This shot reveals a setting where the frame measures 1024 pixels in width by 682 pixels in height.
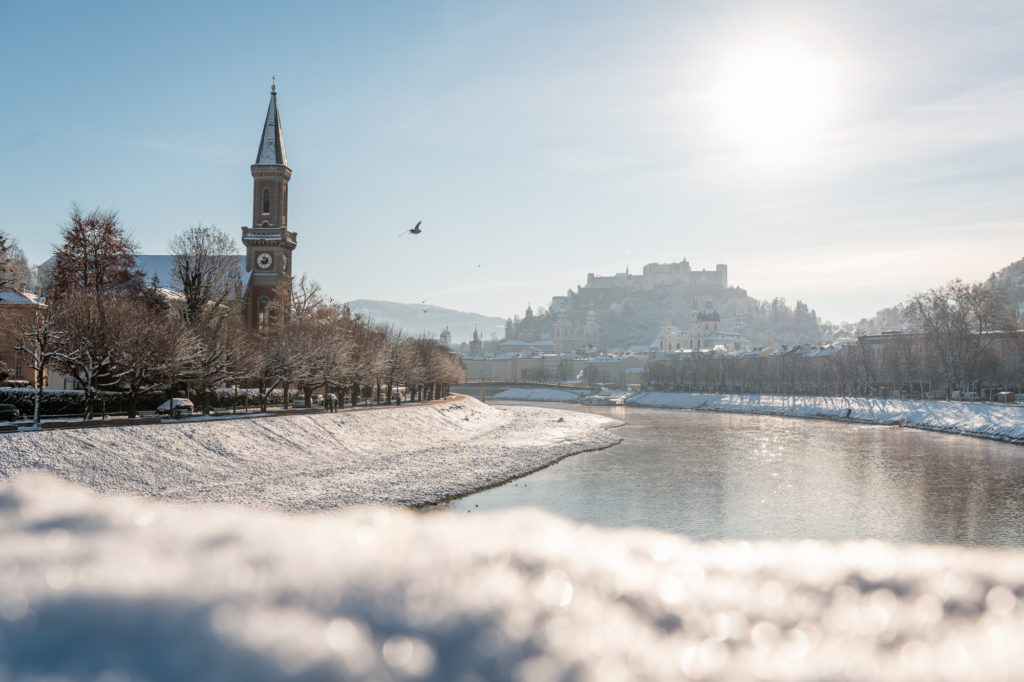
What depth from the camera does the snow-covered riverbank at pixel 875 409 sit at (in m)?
59.8

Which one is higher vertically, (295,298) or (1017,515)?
(295,298)

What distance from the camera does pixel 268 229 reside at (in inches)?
2854

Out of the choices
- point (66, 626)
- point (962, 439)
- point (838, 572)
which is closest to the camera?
point (66, 626)

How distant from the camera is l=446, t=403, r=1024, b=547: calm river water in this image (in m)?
26.0

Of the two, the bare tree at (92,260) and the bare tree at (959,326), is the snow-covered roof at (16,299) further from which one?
the bare tree at (959,326)

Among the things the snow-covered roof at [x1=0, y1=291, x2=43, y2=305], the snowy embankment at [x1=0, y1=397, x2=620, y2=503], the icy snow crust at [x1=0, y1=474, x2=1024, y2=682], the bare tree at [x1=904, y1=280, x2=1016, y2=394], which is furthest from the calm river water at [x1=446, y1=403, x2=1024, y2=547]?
the snow-covered roof at [x1=0, y1=291, x2=43, y2=305]

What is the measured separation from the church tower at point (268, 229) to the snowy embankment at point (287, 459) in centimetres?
2419

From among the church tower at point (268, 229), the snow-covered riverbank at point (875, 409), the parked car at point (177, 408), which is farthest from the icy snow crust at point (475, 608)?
the church tower at point (268, 229)

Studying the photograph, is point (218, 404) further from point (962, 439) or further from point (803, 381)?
point (803, 381)

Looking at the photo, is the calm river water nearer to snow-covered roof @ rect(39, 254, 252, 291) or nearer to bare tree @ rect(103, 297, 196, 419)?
bare tree @ rect(103, 297, 196, 419)

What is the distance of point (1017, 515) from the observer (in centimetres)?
2811

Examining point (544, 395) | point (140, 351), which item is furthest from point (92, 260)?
point (544, 395)

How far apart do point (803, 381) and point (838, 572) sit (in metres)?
94.6

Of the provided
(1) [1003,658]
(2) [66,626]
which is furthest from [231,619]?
(1) [1003,658]
